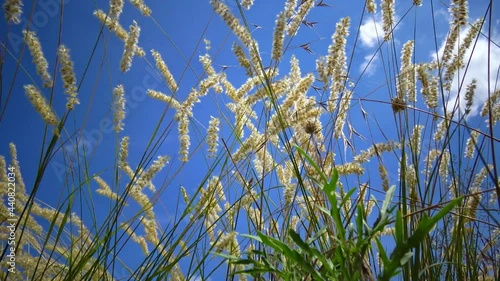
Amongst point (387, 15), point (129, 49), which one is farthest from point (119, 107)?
point (387, 15)

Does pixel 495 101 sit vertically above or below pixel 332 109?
above


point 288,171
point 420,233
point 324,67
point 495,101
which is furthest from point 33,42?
point 495,101

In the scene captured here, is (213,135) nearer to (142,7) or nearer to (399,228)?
(142,7)

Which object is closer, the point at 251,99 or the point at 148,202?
the point at 148,202

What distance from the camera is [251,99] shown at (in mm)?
1726

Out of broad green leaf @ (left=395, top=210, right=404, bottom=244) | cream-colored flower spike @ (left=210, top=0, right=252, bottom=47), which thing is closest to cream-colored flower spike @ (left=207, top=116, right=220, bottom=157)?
cream-colored flower spike @ (left=210, top=0, right=252, bottom=47)

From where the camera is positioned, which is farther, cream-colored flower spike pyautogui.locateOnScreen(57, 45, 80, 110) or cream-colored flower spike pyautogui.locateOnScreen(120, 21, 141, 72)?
cream-colored flower spike pyautogui.locateOnScreen(120, 21, 141, 72)

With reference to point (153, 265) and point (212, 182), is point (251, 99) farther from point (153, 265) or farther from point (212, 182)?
point (153, 265)

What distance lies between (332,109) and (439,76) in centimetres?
38

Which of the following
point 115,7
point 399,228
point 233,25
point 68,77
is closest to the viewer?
point 399,228

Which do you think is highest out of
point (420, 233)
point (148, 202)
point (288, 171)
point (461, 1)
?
point (461, 1)

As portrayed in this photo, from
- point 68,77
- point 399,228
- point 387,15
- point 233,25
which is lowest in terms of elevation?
point 399,228

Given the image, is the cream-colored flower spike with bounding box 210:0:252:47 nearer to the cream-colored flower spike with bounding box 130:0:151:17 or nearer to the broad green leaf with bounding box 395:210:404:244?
the cream-colored flower spike with bounding box 130:0:151:17

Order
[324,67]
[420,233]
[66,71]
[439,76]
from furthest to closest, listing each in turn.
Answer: [324,67], [439,76], [66,71], [420,233]
